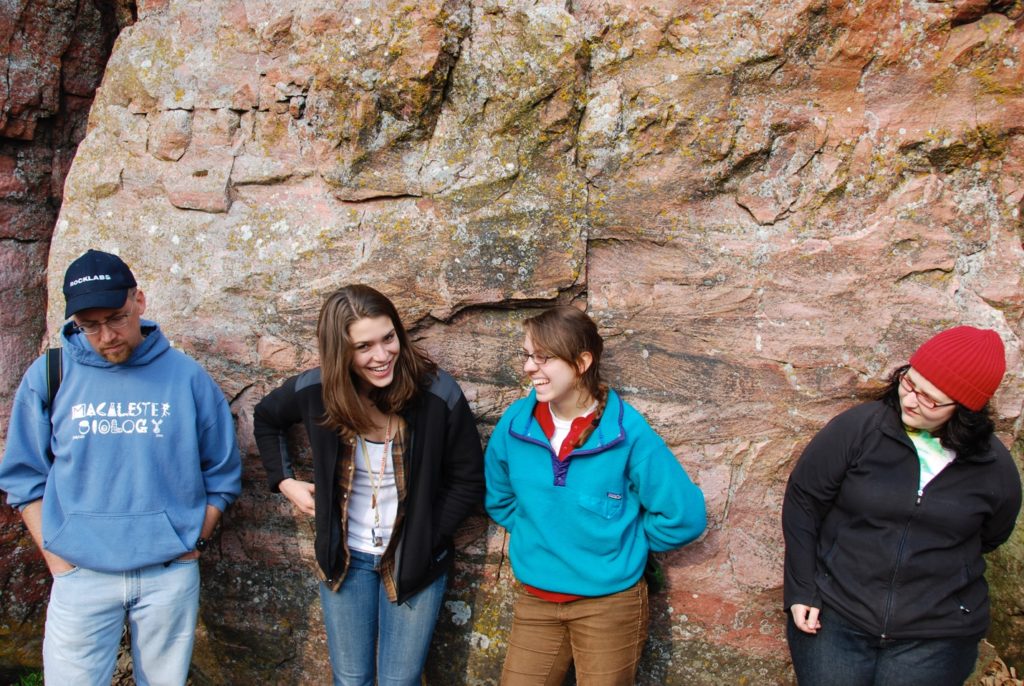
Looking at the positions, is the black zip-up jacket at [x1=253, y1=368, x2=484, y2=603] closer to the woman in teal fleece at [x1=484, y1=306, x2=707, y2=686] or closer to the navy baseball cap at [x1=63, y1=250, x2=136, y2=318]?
the woman in teal fleece at [x1=484, y1=306, x2=707, y2=686]

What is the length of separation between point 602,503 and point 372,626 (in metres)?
1.13

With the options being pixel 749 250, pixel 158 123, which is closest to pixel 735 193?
pixel 749 250

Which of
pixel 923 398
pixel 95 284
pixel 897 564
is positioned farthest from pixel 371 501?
pixel 923 398

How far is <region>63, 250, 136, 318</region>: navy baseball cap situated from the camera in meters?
2.65

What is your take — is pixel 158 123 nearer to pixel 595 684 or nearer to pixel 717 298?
pixel 717 298

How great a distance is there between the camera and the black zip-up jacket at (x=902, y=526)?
2525 millimetres

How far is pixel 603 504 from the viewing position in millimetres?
2783

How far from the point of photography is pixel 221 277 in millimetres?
3418

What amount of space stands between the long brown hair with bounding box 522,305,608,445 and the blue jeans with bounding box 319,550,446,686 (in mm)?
990

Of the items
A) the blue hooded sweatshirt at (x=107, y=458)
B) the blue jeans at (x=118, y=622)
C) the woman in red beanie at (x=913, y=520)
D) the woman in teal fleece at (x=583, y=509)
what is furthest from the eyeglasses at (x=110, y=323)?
the woman in red beanie at (x=913, y=520)

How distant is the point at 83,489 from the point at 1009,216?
148 inches

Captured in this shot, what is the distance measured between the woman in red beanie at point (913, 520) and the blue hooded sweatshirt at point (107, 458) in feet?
7.91

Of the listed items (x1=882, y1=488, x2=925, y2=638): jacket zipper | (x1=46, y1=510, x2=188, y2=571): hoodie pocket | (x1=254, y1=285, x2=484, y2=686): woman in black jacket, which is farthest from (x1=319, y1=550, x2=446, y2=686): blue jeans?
(x1=882, y1=488, x2=925, y2=638): jacket zipper

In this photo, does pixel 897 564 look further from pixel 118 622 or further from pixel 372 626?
pixel 118 622
